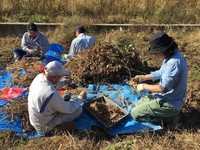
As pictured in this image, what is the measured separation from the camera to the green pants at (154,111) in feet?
13.4

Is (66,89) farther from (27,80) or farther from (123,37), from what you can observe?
(123,37)

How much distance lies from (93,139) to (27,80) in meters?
2.21

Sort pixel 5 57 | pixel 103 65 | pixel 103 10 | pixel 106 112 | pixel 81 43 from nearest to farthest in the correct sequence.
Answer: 1. pixel 106 112
2. pixel 103 65
3. pixel 81 43
4. pixel 5 57
5. pixel 103 10

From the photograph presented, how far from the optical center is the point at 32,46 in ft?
22.6

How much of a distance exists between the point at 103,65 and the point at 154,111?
69.7 inches

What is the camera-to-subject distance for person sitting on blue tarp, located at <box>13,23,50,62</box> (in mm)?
6656

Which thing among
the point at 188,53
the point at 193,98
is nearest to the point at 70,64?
the point at 193,98

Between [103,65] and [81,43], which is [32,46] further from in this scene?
[103,65]

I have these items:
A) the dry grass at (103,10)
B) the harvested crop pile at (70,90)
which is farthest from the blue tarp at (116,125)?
the dry grass at (103,10)

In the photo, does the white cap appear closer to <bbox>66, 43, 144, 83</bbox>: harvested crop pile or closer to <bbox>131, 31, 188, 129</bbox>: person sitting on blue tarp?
<bbox>131, 31, 188, 129</bbox>: person sitting on blue tarp

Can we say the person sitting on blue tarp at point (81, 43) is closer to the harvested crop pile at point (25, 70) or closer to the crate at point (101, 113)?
the harvested crop pile at point (25, 70)

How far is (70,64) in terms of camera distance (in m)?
5.89

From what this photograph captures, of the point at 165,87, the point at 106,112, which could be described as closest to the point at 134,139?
the point at 106,112

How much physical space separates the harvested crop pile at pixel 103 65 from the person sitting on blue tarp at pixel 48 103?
4.81 ft
